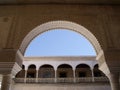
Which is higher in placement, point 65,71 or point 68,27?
point 68,27

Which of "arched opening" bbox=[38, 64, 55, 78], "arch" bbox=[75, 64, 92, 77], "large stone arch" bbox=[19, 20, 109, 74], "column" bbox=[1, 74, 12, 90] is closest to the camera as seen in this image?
"column" bbox=[1, 74, 12, 90]

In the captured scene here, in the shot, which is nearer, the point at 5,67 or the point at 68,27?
the point at 5,67

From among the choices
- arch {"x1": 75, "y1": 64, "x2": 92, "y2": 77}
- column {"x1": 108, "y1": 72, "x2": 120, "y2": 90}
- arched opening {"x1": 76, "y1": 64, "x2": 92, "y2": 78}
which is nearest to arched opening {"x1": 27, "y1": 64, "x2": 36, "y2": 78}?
arch {"x1": 75, "y1": 64, "x2": 92, "y2": 77}

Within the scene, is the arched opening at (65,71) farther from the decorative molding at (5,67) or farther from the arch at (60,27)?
the decorative molding at (5,67)

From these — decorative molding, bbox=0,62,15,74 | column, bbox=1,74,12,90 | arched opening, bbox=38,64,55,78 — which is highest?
arched opening, bbox=38,64,55,78

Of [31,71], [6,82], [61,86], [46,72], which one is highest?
[31,71]

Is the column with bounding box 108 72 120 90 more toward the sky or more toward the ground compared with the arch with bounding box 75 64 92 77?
more toward the ground

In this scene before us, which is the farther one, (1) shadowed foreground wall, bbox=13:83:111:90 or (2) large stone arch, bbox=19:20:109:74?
(1) shadowed foreground wall, bbox=13:83:111:90

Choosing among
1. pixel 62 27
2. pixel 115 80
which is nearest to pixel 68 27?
pixel 62 27

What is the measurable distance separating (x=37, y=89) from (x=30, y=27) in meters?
14.3

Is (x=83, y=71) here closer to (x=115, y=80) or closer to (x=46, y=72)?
(x=46, y=72)

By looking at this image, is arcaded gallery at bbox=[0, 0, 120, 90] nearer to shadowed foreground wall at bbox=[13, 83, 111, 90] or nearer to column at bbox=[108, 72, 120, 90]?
column at bbox=[108, 72, 120, 90]

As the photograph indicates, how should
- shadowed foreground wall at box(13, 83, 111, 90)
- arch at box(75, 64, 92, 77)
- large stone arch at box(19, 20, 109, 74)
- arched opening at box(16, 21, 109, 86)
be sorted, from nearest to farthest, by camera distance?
large stone arch at box(19, 20, 109, 74), arched opening at box(16, 21, 109, 86), shadowed foreground wall at box(13, 83, 111, 90), arch at box(75, 64, 92, 77)

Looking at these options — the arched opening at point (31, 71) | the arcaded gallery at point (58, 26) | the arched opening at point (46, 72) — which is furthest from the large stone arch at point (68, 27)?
the arched opening at point (31, 71)
